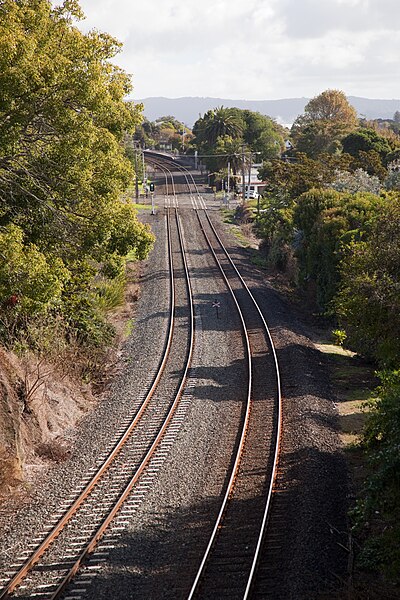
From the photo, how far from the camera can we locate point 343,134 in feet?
307

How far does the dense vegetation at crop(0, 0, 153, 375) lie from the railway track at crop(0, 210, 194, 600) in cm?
398

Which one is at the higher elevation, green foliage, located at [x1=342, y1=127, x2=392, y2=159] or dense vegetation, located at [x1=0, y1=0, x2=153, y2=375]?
green foliage, located at [x1=342, y1=127, x2=392, y2=159]

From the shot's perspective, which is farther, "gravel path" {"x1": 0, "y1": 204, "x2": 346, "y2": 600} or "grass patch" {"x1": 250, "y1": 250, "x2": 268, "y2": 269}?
"grass patch" {"x1": 250, "y1": 250, "x2": 268, "y2": 269}

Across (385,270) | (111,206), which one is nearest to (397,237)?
(385,270)

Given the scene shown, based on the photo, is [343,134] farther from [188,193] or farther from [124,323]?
[124,323]

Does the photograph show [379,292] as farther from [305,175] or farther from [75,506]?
[305,175]

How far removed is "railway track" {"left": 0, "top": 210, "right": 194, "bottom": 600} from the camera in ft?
38.7

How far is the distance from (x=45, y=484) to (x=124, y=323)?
50.6 feet

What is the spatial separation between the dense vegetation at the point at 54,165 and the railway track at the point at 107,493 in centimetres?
398

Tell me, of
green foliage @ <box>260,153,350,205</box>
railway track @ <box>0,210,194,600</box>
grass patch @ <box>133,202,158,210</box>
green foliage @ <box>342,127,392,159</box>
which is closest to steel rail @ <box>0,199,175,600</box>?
railway track @ <box>0,210,194,600</box>

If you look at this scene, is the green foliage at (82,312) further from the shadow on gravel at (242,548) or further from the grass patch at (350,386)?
the shadow on gravel at (242,548)

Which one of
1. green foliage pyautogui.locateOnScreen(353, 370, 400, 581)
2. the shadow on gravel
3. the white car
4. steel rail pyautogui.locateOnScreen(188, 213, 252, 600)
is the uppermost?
the white car

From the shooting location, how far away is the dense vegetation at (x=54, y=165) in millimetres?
15742

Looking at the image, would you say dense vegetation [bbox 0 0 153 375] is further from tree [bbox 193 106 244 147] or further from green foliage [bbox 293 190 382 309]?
tree [bbox 193 106 244 147]
